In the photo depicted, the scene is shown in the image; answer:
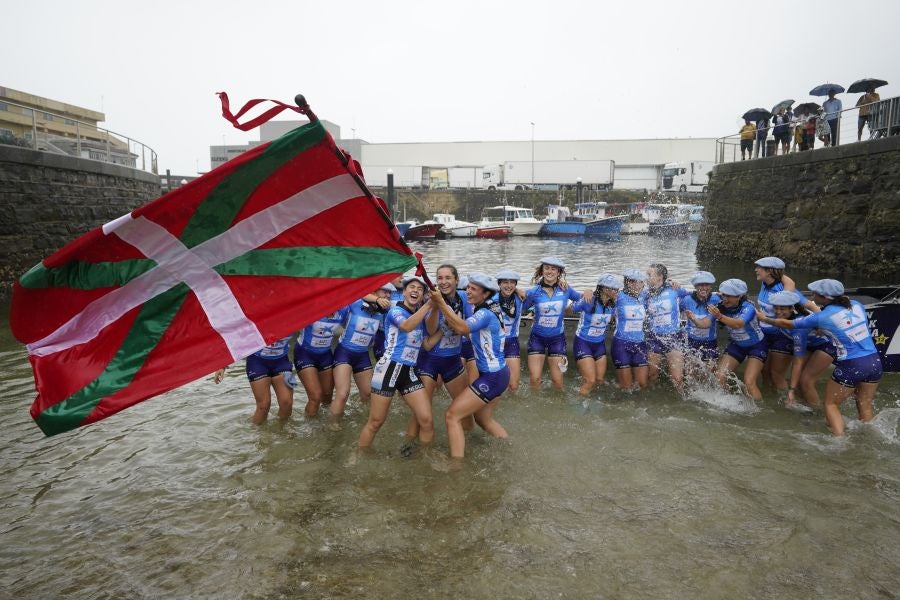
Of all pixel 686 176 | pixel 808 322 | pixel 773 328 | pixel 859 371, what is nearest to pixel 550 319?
pixel 773 328

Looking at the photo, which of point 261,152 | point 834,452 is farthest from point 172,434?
point 834,452

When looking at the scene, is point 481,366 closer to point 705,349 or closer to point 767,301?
point 705,349

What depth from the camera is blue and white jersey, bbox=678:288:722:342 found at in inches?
339

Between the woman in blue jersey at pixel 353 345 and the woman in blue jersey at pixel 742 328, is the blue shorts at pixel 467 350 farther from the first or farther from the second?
the woman in blue jersey at pixel 742 328

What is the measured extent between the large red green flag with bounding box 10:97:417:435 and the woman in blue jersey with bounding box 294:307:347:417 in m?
2.40

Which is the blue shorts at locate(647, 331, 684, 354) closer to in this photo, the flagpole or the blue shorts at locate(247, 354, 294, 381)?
the flagpole

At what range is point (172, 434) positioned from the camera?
724 cm

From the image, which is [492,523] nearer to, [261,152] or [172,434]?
[261,152]

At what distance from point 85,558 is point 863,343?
849 cm

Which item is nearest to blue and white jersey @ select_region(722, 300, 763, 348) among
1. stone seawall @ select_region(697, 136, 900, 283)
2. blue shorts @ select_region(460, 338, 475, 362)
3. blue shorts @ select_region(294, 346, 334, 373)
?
blue shorts @ select_region(460, 338, 475, 362)

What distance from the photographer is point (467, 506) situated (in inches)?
213

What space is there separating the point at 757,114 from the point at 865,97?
6326 mm

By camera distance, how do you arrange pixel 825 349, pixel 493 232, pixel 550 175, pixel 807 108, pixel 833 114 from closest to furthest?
pixel 825 349, pixel 833 114, pixel 807 108, pixel 493 232, pixel 550 175

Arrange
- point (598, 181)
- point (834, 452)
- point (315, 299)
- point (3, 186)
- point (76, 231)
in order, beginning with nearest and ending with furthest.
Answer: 1. point (315, 299)
2. point (834, 452)
3. point (3, 186)
4. point (76, 231)
5. point (598, 181)
